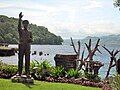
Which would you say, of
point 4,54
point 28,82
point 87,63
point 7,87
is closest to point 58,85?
point 28,82

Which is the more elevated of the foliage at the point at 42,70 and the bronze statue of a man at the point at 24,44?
the bronze statue of a man at the point at 24,44

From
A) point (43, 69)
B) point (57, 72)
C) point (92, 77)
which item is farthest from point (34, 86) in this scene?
point (92, 77)

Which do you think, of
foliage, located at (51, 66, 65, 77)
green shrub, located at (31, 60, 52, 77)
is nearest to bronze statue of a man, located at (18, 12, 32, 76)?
green shrub, located at (31, 60, 52, 77)

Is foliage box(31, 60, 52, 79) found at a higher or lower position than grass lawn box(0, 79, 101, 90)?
higher

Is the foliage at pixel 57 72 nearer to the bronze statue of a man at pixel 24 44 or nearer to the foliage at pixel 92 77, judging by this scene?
the foliage at pixel 92 77

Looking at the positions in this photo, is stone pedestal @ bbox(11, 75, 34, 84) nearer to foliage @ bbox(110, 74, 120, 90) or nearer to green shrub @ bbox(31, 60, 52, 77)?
green shrub @ bbox(31, 60, 52, 77)

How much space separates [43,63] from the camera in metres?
29.0

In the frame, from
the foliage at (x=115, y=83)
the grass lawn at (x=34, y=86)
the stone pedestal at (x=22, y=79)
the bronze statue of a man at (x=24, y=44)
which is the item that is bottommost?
the grass lawn at (x=34, y=86)

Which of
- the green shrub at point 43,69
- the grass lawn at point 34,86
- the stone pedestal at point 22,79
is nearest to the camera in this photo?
the grass lawn at point 34,86

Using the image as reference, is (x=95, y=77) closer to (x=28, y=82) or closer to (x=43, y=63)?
(x=43, y=63)

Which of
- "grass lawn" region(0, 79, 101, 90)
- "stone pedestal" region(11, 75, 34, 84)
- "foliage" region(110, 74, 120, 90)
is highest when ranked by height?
"foliage" region(110, 74, 120, 90)

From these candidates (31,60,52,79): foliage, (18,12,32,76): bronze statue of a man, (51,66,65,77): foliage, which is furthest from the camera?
(51,66,65,77): foliage

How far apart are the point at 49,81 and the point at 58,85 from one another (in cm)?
251

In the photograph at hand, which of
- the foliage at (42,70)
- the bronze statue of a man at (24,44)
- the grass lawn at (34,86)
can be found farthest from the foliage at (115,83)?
the foliage at (42,70)
